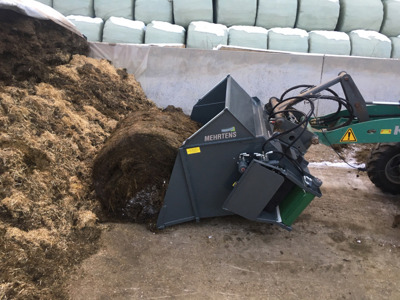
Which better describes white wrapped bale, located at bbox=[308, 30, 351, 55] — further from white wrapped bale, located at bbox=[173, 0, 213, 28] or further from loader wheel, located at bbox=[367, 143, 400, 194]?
loader wheel, located at bbox=[367, 143, 400, 194]

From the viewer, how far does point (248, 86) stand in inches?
243

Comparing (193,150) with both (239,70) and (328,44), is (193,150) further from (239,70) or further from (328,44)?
(328,44)

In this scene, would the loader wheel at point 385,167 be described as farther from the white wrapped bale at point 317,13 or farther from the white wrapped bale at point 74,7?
the white wrapped bale at point 74,7

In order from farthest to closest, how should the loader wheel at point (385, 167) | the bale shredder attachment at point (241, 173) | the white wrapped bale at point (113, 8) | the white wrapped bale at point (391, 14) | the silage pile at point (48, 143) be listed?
the white wrapped bale at point (391, 14) < the white wrapped bale at point (113, 8) < the loader wheel at point (385, 167) < the bale shredder attachment at point (241, 173) < the silage pile at point (48, 143)

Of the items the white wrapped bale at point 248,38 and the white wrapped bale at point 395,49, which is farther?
the white wrapped bale at point 395,49

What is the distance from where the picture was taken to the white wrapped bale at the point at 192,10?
7906 mm

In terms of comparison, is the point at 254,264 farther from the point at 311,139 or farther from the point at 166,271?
the point at 311,139

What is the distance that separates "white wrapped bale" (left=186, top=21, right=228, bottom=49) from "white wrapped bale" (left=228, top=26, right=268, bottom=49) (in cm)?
17

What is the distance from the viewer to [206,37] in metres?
7.44

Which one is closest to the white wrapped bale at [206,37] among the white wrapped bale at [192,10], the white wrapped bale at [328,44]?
the white wrapped bale at [192,10]

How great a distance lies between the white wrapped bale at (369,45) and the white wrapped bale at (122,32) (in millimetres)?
4715

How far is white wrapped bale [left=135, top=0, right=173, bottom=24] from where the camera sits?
7.99m

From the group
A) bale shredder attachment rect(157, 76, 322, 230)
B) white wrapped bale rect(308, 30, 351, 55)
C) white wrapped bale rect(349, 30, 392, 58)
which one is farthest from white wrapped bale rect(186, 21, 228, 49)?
bale shredder attachment rect(157, 76, 322, 230)

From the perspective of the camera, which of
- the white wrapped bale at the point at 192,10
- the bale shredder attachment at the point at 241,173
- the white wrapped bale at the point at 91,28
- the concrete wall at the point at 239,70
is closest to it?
the bale shredder attachment at the point at 241,173
